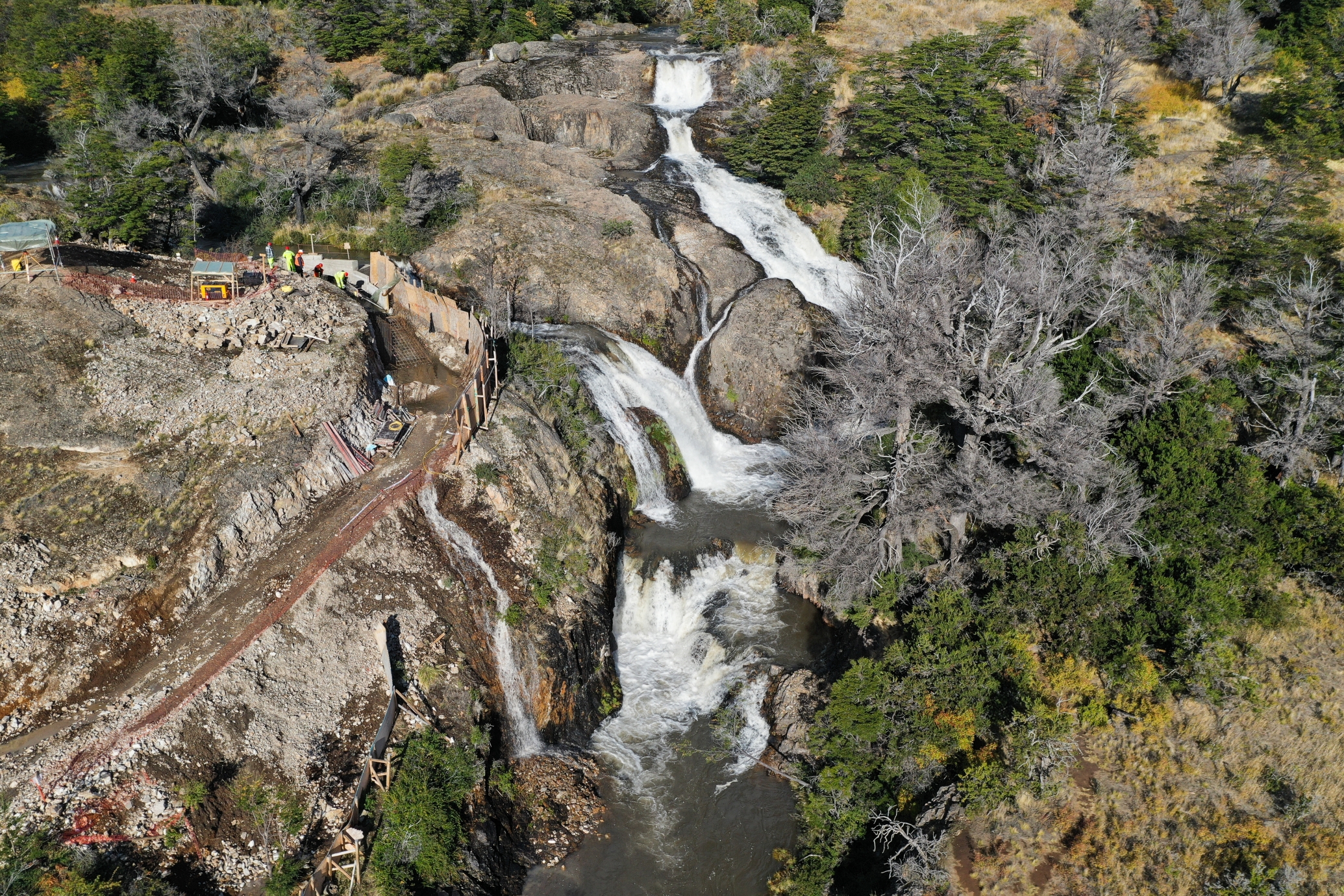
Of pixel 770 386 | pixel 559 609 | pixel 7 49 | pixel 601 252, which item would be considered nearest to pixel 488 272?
pixel 601 252

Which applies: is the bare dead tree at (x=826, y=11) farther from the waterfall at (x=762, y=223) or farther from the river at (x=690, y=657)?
the river at (x=690, y=657)

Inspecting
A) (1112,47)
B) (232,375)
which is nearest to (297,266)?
(232,375)

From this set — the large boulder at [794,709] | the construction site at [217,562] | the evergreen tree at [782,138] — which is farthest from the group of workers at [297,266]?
the evergreen tree at [782,138]

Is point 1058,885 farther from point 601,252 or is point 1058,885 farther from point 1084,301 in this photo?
point 601,252

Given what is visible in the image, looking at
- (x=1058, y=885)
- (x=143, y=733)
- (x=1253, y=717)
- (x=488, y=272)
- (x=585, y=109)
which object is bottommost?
(x=1058, y=885)

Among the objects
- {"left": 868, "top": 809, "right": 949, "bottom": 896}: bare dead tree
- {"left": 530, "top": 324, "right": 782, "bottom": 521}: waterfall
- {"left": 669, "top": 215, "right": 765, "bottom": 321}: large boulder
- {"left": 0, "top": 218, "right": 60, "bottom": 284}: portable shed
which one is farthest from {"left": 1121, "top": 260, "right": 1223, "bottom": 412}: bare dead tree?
{"left": 0, "top": 218, "right": 60, "bottom": 284}: portable shed

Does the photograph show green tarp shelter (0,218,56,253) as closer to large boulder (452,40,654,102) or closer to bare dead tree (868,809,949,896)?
large boulder (452,40,654,102)
